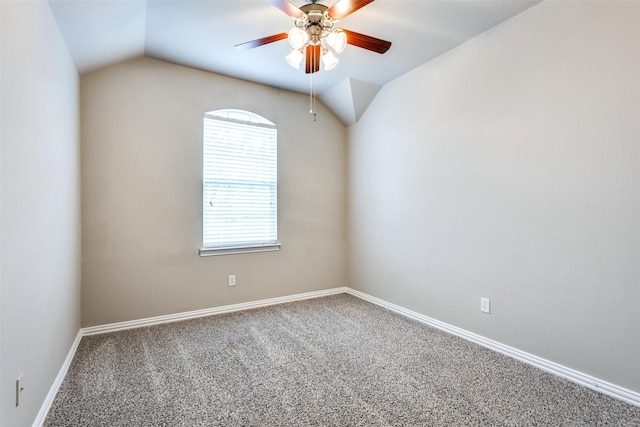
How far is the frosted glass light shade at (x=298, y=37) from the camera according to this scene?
75.9 inches

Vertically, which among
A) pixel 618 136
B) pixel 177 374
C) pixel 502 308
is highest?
pixel 618 136

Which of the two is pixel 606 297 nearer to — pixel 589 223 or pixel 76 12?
pixel 589 223

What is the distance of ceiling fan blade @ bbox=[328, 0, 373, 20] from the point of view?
1737 millimetres

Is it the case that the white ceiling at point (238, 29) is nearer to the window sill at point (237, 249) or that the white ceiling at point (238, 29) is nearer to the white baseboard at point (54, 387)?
the window sill at point (237, 249)

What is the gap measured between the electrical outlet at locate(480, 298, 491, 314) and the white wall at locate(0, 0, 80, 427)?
9.69 ft

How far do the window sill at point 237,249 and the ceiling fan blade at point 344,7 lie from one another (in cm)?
244

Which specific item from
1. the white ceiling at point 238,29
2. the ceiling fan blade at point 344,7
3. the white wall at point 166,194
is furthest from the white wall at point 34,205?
the ceiling fan blade at point 344,7

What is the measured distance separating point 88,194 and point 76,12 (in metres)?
1.45

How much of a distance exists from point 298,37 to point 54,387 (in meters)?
2.60

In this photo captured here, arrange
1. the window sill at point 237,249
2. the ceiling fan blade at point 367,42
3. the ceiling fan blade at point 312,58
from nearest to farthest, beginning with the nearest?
the ceiling fan blade at point 367,42 < the ceiling fan blade at point 312,58 < the window sill at point 237,249

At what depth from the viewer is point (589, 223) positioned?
2.00m

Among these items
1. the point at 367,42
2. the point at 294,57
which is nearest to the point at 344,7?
the point at 367,42

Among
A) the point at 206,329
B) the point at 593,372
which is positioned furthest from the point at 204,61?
the point at 593,372

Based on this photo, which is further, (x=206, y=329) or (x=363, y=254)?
(x=363, y=254)
